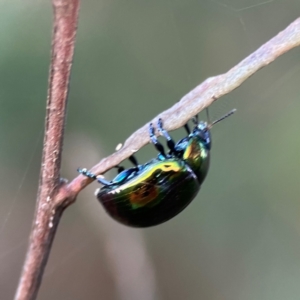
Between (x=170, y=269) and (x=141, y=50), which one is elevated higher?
(x=141, y=50)

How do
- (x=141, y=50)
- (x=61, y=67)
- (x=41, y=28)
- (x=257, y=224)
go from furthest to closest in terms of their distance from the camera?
1. (x=257, y=224)
2. (x=141, y=50)
3. (x=41, y=28)
4. (x=61, y=67)

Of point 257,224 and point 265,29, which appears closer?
point 265,29

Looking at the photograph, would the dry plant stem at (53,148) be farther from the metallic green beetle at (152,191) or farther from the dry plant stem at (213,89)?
the metallic green beetle at (152,191)

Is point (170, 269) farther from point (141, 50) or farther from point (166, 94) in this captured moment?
point (141, 50)

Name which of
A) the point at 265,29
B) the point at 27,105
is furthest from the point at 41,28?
the point at 265,29

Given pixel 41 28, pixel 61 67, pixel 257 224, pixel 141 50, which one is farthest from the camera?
pixel 257 224

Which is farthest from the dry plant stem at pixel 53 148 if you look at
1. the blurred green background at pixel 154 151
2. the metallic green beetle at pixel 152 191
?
the blurred green background at pixel 154 151
